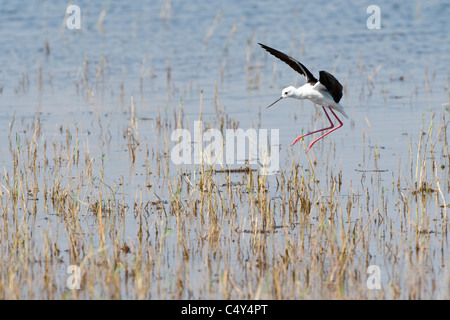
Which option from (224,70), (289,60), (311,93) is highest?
(224,70)

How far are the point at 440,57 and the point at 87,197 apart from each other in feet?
31.2

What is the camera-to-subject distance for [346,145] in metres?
9.91

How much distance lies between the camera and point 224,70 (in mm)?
15094

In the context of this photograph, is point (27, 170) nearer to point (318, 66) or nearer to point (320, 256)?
point (320, 256)

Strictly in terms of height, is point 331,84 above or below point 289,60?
below

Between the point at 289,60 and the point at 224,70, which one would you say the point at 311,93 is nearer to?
the point at 289,60

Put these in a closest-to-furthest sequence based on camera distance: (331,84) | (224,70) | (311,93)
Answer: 1. (331,84)
2. (311,93)
3. (224,70)

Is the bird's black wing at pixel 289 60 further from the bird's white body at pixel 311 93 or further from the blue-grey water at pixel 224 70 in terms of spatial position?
the blue-grey water at pixel 224 70

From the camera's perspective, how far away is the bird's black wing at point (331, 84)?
26.1ft

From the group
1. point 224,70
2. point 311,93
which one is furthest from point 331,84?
point 224,70

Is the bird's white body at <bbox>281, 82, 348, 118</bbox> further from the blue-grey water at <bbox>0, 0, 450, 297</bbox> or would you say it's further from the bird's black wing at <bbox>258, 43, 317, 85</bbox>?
the blue-grey water at <bbox>0, 0, 450, 297</bbox>

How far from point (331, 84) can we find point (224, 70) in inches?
276

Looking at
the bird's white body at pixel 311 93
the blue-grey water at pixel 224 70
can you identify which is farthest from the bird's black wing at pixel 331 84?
the blue-grey water at pixel 224 70
